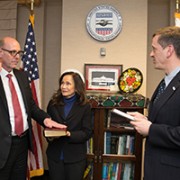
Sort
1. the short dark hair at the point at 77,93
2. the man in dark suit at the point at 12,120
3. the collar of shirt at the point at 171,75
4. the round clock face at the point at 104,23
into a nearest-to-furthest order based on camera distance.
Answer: the collar of shirt at the point at 171,75, the man in dark suit at the point at 12,120, the short dark hair at the point at 77,93, the round clock face at the point at 104,23

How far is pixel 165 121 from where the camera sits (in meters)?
1.26

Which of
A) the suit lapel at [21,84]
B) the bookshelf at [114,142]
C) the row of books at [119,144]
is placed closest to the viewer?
the suit lapel at [21,84]

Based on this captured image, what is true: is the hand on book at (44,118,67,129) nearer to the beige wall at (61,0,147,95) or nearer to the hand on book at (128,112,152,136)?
the hand on book at (128,112,152,136)

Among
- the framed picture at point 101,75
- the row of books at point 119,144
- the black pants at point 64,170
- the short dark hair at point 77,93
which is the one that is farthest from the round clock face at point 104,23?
the black pants at point 64,170

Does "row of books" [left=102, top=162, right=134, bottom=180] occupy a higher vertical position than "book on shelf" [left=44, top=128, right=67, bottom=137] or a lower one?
lower

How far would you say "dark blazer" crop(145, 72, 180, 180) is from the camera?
3.98ft

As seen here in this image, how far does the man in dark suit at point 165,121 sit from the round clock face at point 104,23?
5.52 ft

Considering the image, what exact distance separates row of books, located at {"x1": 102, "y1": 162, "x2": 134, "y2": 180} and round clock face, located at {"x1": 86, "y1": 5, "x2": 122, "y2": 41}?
153 centimetres

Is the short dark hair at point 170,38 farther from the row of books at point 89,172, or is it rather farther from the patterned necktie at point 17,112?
the row of books at point 89,172

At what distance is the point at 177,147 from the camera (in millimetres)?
1213

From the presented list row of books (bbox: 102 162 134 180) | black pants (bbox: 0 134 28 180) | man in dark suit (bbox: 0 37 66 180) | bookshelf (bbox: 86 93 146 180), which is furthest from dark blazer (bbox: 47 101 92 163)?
row of books (bbox: 102 162 134 180)

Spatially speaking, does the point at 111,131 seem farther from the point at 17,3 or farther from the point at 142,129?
the point at 17,3

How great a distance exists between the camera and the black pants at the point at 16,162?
185 cm

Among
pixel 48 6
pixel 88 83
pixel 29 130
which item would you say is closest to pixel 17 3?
pixel 48 6
